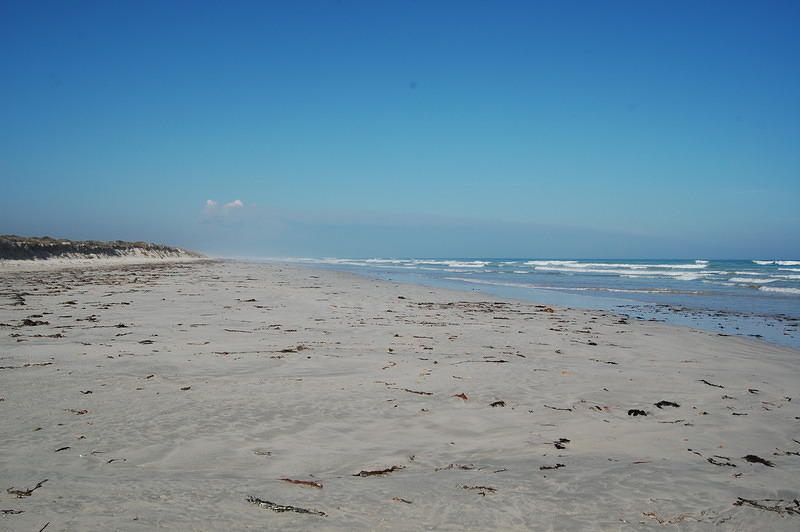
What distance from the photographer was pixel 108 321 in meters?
7.20

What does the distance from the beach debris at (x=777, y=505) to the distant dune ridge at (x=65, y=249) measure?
109ft

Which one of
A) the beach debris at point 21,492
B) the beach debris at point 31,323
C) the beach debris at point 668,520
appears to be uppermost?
the beach debris at point 31,323

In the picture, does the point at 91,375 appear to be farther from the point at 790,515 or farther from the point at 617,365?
the point at 617,365

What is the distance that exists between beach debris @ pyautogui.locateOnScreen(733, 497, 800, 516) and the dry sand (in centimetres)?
2

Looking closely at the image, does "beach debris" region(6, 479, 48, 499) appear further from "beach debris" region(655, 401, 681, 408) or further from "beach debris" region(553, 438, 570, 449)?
"beach debris" region(655, 401, 681, 408)

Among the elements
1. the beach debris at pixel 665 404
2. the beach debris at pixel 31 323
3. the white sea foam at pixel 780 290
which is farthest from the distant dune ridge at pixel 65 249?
the white sea foam at pixel 780 290

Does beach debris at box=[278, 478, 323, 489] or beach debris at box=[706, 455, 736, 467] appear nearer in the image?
beach debris at box=[278, 478, 323, 489]

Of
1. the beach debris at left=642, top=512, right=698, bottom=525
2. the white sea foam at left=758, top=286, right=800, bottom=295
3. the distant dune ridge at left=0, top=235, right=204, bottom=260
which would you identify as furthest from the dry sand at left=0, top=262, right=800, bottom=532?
the distant dune ridge at left=0, top=235, right=204, bottom=260

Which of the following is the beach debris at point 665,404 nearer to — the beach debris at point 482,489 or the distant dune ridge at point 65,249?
the beach debris at point 482,489

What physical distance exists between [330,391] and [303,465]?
1.41 meters

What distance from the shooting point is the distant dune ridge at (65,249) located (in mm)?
26953

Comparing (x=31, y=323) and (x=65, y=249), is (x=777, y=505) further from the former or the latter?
(x=65, y=249)

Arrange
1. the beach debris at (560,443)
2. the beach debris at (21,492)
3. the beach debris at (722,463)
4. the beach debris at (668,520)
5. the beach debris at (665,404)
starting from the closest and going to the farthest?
1. the beach debris at (21,492)
2. the beach debris at (668,520)
3. the beach debris at (722,463)
4. the beach debris at (560,443)
5. the beach debris at (665,404)

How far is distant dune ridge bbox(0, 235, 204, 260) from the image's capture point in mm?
26953
